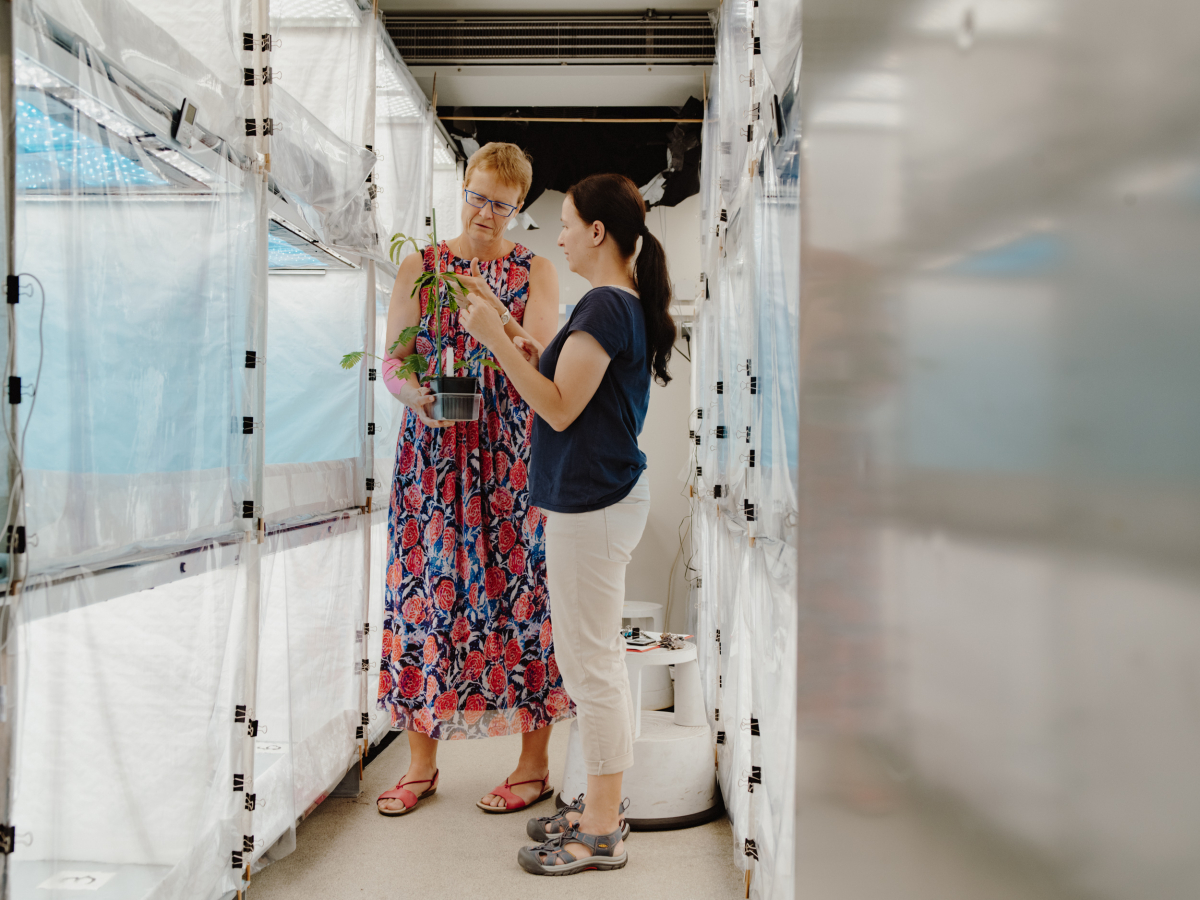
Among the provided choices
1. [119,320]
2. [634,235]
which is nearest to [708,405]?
[634,235]

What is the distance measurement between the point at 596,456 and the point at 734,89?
1091 millimetres

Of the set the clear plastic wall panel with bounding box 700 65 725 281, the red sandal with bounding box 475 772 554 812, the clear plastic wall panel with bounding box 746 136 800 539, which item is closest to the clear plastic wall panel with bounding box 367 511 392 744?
the red sandal with bounding box 475 772 554 812

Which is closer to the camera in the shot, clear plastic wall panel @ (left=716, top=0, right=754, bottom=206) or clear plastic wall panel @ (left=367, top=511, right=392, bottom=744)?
clear plastic wall panel @ (left=716, top=0, right=754, bottom=206)

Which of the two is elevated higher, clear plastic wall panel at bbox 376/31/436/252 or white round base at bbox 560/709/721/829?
clear plastic wall panel at bbox 376/31/436/252

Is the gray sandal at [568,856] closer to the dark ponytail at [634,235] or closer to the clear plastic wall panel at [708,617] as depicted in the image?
the clear plastic wall panel at [708,617]

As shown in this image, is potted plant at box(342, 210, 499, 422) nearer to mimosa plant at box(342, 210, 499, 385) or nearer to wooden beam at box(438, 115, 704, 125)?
mimosa plant at box(342, 210, 499, 385)

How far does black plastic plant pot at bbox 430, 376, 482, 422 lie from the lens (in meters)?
1.82

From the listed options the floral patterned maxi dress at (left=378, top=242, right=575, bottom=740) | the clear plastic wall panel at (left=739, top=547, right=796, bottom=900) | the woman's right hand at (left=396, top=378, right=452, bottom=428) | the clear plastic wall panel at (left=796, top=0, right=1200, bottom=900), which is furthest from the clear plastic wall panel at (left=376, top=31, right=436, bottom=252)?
the clear plastic wall panel at (left=796, top=0, right=1200, bottom=900)

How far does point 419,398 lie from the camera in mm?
1939

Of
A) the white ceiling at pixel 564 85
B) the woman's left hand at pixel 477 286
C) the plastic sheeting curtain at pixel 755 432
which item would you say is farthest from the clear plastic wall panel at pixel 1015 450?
the white ceiling at pixel 564 85

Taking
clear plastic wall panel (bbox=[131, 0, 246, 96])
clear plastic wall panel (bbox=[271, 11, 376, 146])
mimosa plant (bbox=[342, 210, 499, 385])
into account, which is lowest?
mimosa plant (bbox=[342, 210, 499, 385])

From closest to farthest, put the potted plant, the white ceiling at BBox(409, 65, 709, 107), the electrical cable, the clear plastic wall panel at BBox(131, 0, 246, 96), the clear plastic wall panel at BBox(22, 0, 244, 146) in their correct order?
the electrical cable
the clear plastic wall panel at BBox(22, 0, 244, 146)
the clear plastic wall panel at BBox(131, 0, 246, 96)
the potted plant
the white ceiling at BBox(409, 65, 709, 107)

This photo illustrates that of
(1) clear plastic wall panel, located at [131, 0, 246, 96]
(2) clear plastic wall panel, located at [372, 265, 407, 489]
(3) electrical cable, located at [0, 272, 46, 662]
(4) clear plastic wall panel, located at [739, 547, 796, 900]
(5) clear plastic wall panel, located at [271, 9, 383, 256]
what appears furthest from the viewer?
(2) clear plastic wall panel, located at [372, 265, 407, 489]

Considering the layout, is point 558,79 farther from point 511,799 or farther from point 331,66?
point 511,799
